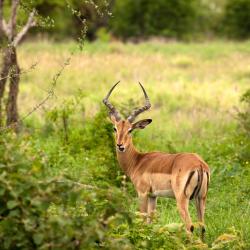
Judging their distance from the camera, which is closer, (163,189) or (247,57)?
(163,189)

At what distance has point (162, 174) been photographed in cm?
681

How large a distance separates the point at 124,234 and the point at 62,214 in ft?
3.71

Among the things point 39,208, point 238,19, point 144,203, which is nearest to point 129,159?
point 144,203

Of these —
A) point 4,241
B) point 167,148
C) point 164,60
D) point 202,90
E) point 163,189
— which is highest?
point 164,60

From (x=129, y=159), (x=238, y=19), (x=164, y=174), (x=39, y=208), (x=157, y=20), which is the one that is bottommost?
(x=39, y=208)

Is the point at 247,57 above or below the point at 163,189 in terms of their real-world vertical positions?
above

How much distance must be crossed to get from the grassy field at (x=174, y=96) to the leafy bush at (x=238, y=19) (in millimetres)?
11406

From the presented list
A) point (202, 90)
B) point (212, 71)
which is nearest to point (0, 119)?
point (202, 90)

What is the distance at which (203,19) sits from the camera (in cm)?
4138

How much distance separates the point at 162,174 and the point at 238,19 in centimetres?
3002

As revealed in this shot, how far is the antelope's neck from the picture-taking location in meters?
7.56

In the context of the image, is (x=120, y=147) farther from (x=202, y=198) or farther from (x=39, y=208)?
(x=39, y=208)

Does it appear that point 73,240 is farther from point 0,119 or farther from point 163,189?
point 0,119

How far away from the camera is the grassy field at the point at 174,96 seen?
25.6 feet
